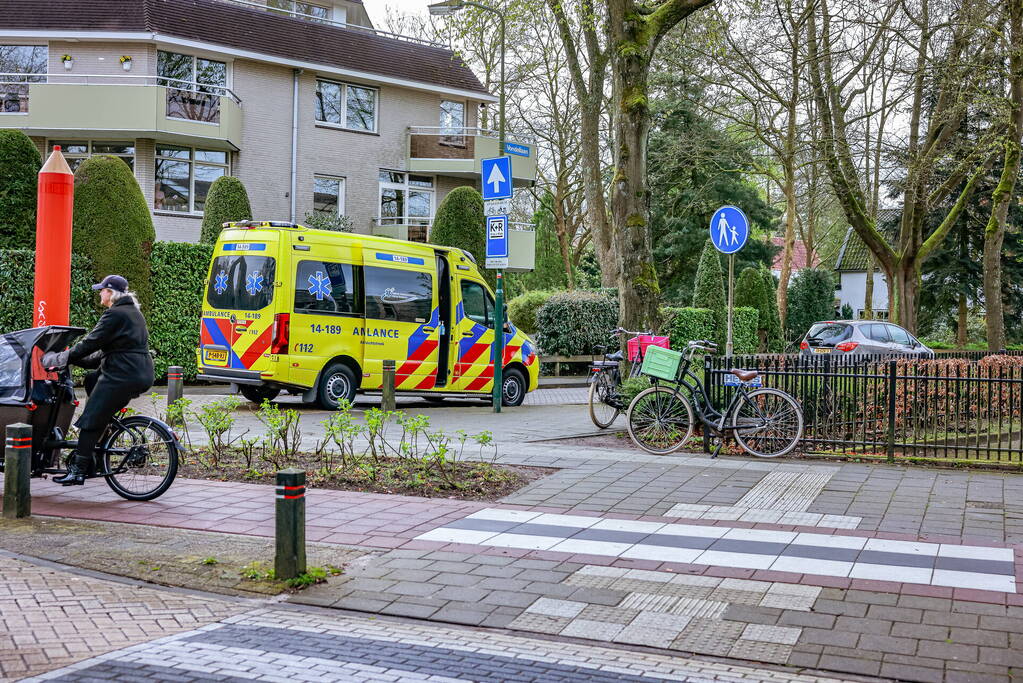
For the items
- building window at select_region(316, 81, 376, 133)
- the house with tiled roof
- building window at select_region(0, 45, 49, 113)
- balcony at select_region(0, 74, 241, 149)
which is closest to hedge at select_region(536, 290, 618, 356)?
balcony at select_region(0, 74, 241, 149)

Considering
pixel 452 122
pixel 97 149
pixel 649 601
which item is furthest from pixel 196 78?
pixel 649 601

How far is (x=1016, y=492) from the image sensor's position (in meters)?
9.42

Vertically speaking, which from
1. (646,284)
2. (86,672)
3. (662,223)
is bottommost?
(86,672)

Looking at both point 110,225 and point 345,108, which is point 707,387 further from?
point 345,108

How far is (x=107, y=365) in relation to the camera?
859 centimetres

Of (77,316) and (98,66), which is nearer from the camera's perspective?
(77,316)

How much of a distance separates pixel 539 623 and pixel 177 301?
15.9 m

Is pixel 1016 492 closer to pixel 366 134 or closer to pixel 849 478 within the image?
pixel 849 478

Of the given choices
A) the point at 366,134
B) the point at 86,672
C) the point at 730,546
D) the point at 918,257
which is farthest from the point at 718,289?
the point at 86,672

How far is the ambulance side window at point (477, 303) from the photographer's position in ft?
59.4

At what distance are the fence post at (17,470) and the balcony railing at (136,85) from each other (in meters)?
22.2

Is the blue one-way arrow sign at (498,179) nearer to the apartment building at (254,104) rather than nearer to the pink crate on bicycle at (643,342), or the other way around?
the pink crate on bicycle at (643,342)

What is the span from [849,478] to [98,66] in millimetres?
25577

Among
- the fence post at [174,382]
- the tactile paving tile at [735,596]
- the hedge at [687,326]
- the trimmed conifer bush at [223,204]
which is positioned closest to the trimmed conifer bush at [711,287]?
the hedge at [687,326]
